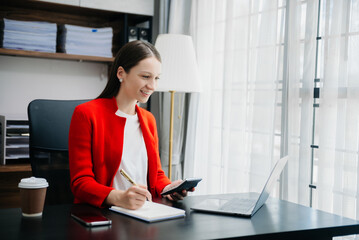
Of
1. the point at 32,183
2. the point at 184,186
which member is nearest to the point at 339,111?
the point at 184,186

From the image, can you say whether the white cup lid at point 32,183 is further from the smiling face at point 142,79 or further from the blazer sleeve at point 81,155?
the smiling face at point 142,79

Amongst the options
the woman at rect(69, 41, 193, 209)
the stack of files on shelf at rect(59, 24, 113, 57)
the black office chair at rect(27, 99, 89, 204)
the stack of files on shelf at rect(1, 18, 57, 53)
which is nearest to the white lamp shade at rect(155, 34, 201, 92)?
the woman at rect(69, 41, 193, 209)

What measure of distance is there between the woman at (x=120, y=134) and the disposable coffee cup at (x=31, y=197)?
239 mm

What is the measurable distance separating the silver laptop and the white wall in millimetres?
1980

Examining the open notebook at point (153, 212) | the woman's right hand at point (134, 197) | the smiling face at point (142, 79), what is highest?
the smiling face at point (142, 79)

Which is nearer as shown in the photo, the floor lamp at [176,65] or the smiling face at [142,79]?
the smiling face at [142,79]

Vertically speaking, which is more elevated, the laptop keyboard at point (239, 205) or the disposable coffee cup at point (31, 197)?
the disposable coffee cup at point (31, 197)

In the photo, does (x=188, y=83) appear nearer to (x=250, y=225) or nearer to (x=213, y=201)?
(x=213, y=201)

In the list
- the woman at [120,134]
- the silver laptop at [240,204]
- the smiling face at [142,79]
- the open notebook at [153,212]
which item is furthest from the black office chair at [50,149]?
the silver laptop at [240,204]

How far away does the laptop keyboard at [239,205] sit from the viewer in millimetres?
1329

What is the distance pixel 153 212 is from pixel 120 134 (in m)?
0.48

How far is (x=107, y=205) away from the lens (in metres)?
1.36

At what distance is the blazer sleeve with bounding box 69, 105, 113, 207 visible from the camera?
4.86ft

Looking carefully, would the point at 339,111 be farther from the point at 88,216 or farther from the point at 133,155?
the point at 88,216
